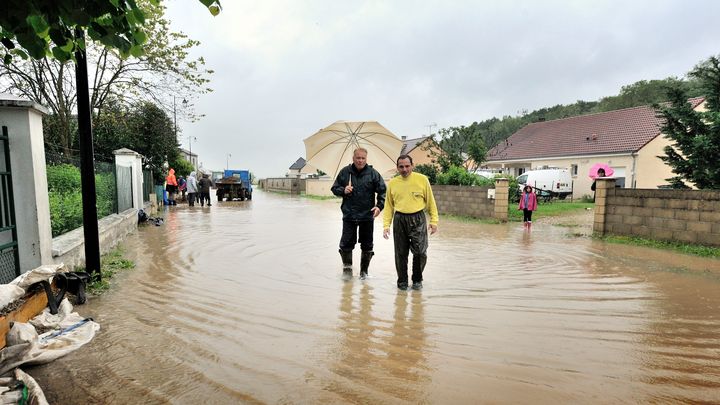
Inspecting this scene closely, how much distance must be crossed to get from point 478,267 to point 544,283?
129 cm

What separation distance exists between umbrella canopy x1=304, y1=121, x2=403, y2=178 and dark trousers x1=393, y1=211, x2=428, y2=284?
11.3ft

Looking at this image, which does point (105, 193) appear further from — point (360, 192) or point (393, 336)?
point (393, 336)

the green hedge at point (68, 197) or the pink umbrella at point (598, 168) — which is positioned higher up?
the pink umbrella at point (598, 168)

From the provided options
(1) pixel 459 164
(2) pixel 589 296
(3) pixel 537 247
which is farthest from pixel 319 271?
(1) pixel 459 164

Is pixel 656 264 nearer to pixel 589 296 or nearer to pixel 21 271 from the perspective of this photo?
pixel 589 296

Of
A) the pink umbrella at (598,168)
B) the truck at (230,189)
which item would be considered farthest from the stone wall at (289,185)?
the pink umbrella at (598,168)

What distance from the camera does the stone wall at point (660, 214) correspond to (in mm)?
8797

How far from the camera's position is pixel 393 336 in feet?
12.3

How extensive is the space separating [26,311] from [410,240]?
3.91m

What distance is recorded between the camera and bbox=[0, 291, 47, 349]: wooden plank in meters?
3.28

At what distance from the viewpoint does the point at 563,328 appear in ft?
13.1

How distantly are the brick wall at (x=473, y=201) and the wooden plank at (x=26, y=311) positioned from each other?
13456 millimetres

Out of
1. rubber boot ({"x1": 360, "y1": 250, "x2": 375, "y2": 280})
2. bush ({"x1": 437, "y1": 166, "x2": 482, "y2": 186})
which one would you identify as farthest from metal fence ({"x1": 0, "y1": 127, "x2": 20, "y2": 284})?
bush ({"x1": 437, "y1": 166, "x2": 482, "y2": 186})

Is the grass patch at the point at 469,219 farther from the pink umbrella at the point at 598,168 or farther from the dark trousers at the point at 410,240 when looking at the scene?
the pink umbrella at the point at 598,168
